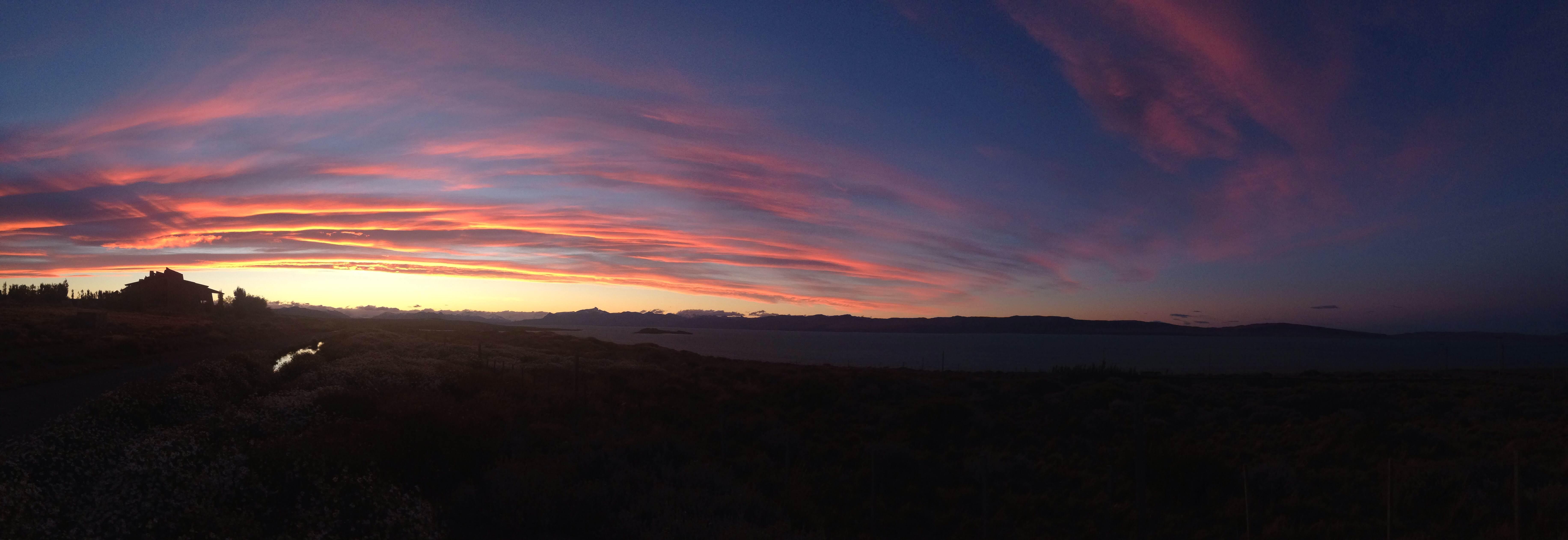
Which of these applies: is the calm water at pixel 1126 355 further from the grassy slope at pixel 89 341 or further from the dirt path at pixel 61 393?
the grassy slope at pixel 89 341

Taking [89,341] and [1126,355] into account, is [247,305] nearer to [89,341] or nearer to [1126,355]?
[89,341]

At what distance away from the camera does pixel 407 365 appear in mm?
25453

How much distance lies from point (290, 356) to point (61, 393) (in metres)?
16.5

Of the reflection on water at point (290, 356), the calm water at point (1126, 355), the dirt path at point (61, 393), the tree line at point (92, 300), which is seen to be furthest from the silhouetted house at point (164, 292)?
the calm water at point (1126, 355)

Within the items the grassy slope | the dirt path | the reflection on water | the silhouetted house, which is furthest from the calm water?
the silhouetted house

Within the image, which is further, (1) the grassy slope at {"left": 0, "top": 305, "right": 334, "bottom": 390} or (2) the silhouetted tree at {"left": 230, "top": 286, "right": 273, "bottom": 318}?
(2) the silhouetted tree at {"left": 230, "top": 286, "right": 273, "bottom": 318}

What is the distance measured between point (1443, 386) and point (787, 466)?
118 ft

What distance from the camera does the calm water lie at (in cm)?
7575

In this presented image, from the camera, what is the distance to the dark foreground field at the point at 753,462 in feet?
23.7

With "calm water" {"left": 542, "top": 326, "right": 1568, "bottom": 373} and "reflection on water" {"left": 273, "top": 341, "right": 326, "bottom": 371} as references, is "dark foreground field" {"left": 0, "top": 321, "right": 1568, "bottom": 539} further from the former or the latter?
"calm water" {"left": 542, "top": 326, "right": 1568, "bottom": 373}

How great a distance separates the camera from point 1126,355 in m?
106

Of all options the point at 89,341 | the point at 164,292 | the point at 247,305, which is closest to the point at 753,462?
the point at 89,341

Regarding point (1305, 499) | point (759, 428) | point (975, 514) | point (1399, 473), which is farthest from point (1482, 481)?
point (759, 428)

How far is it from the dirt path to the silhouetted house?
151 feet
